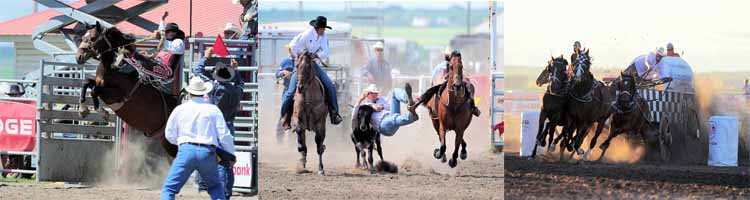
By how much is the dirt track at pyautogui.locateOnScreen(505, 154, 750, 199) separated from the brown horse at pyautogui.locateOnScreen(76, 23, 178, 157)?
369 centimetres

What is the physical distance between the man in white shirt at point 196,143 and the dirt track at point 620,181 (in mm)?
2969

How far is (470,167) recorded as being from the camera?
33.7 ft

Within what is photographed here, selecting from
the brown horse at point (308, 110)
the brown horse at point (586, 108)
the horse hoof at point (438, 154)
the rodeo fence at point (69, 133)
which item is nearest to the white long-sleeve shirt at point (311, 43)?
the brown horse at point (308, 110)

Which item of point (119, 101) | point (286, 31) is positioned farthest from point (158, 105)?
point (286, 31)

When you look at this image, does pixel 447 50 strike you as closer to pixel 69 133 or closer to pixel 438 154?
pixel 438 154

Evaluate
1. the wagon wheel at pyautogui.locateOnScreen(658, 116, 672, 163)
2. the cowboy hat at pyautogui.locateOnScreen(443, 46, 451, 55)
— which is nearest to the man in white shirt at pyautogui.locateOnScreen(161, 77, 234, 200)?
the cowboy hat at pyautogui.locateOnScreen(443, 46, 451, 55)

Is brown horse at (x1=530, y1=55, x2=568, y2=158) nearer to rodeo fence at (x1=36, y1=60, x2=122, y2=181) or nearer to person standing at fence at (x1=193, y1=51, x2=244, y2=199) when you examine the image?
person standing at fence at (x1=193, y1=51, x2=244, y2=199)

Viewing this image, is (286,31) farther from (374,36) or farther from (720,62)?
(720,62)

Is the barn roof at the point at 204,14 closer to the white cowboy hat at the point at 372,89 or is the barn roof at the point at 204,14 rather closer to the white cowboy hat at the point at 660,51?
the white cowboy hat at the point at 372,89

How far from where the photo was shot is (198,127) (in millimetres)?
9398

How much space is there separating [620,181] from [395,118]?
2.28 metres

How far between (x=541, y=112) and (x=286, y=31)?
258 cm

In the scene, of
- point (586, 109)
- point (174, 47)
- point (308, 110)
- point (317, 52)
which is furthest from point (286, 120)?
point (586, 109)

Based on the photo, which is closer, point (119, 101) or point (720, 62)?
point (720, 62)
